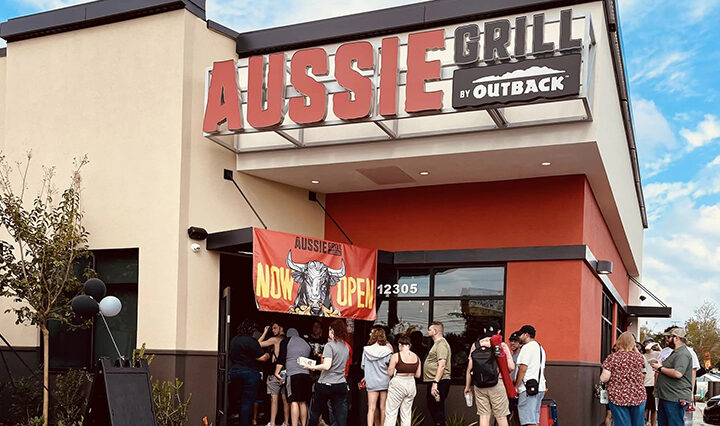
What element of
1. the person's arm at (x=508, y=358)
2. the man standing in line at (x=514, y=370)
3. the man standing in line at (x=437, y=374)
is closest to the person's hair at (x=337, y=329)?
the man standing in line at (x=437, y=374)

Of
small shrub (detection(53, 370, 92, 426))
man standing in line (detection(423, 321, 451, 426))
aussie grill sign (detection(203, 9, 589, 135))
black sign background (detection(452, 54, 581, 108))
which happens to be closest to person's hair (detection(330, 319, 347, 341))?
man standing in line (detection(423, 321, 451, 426))

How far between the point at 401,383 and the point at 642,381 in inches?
141

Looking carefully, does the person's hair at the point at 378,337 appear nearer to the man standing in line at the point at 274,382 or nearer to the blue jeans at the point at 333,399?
the blue jeans at the point at 333,399

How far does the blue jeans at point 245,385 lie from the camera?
1316 cm

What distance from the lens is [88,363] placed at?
13414 mm

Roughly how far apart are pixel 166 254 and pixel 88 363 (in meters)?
2.55

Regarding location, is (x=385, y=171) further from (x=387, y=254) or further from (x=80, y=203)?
(x=80, y=203)

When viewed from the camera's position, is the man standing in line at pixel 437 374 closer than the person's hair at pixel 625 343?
No

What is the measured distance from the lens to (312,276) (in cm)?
1327

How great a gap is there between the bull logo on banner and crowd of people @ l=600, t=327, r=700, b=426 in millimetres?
4806

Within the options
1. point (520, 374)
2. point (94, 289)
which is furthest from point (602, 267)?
point (94, 289)

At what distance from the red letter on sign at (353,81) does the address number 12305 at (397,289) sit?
176 inches

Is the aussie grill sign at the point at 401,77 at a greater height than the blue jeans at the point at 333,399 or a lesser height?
greater

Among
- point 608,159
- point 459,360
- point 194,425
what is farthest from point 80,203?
point 608,159
